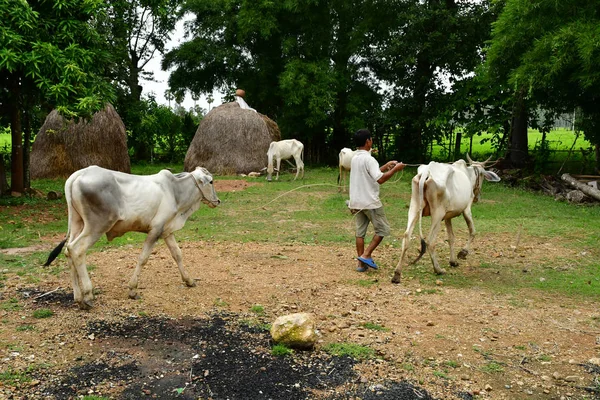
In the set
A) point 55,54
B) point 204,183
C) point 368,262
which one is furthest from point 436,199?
point 55,54

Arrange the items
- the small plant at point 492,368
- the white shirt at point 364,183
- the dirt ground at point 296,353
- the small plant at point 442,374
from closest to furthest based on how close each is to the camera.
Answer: the dirt ground at point 296,353 < the small plant at point 442,374 < the small plant at point 492,368 < the white shirt at point 364,183

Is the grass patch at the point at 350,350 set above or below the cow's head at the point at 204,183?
below

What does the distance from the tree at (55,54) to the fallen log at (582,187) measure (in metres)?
11.2

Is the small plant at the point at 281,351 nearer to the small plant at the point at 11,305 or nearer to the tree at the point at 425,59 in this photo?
the small plant at the point at 11,305

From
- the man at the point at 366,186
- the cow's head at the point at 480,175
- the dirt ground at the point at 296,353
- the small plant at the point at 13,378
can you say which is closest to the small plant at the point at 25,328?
the dirt ground at the point at 296,353

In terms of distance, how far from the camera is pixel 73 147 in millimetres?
18656

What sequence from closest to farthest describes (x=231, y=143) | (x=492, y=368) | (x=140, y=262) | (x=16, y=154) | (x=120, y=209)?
1. (x=492, y=368)
2. (x=120, y=209)
3. (x=140, y=262)
4. (x=16, y=154)
5. (x=231, y=143)

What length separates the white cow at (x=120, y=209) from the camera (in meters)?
5.65

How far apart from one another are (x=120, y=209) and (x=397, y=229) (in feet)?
19.9

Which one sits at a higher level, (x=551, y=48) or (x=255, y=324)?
(x=551, y=48)

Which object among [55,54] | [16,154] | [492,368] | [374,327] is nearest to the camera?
[492,368]

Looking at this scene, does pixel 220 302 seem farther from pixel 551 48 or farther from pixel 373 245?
pixel 551 48

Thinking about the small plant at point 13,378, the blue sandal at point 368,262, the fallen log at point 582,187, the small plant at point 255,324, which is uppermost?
the fallen log at point 582,187

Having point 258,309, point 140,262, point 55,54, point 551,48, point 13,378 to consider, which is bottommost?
point 13,378
